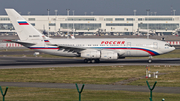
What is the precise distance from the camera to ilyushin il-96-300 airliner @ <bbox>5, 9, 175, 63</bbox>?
47.7 m

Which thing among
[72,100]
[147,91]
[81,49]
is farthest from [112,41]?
[72,100]

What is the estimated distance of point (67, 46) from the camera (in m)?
47.7

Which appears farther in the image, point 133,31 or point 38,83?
point 133,31

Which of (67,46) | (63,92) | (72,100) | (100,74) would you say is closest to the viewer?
(72,100)

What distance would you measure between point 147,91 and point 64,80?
10.2 meters

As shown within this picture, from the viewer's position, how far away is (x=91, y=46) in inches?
1913

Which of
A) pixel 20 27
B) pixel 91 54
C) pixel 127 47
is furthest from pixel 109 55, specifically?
pixel 20 27

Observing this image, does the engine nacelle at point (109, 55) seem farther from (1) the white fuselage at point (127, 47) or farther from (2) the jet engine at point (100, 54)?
(1) the white fuselage at point (127, 47)

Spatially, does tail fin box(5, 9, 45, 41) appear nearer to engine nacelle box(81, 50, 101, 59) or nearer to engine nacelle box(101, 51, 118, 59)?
engine nacelle box(81, 50, 101, 59)

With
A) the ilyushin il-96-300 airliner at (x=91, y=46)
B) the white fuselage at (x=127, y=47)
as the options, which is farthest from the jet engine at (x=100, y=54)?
the white fuselage at (x=127, y=47)

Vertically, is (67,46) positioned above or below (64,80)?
above

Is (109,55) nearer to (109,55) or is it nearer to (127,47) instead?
(109,55)

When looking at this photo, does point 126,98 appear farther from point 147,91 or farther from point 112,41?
point 112,41

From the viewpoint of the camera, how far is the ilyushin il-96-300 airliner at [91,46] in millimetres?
47656
